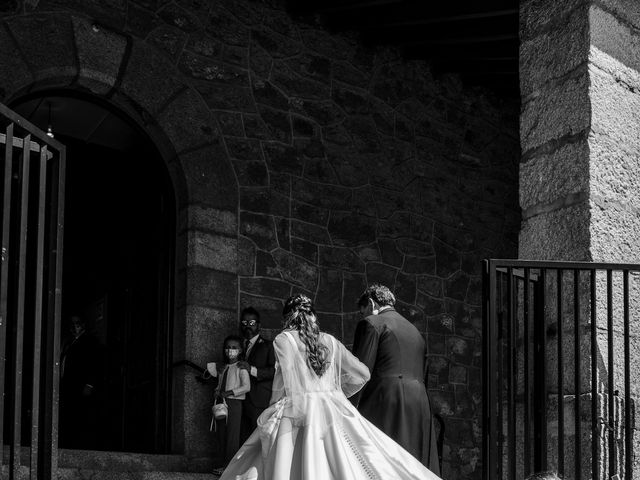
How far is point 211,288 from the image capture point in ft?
29.6

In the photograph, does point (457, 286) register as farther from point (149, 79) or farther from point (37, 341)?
point (37, 341)

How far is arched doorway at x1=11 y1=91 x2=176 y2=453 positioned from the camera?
29.8ft

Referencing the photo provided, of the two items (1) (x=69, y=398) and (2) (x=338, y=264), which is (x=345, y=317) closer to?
(2) (x=338, y=264)

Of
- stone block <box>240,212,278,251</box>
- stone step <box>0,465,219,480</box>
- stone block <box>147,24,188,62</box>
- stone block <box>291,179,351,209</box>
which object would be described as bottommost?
stone step <box>0,465,219,480</box>

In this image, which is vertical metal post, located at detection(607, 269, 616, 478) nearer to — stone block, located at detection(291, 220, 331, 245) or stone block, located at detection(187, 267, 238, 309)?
stone block, located at detection(187, 267, 238, 309)

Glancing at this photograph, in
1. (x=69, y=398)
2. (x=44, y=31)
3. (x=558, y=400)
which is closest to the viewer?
(x=558, y=400)

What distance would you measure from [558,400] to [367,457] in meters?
1.08

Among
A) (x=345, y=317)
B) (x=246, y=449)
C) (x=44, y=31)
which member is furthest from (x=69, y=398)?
(x=246, y=449)

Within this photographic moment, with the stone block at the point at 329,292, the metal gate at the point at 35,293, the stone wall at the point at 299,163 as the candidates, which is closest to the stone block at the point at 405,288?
the stone wall at the point at 299,163

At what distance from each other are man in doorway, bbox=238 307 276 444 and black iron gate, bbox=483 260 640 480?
334cm

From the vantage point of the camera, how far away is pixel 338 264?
9.99m

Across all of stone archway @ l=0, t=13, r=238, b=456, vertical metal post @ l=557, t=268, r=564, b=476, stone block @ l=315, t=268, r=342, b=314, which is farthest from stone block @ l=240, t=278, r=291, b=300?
vertical metal post @ l=557, t=268, r=564, b=476

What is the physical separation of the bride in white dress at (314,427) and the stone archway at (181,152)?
252cm

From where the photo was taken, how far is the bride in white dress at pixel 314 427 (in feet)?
19.2
